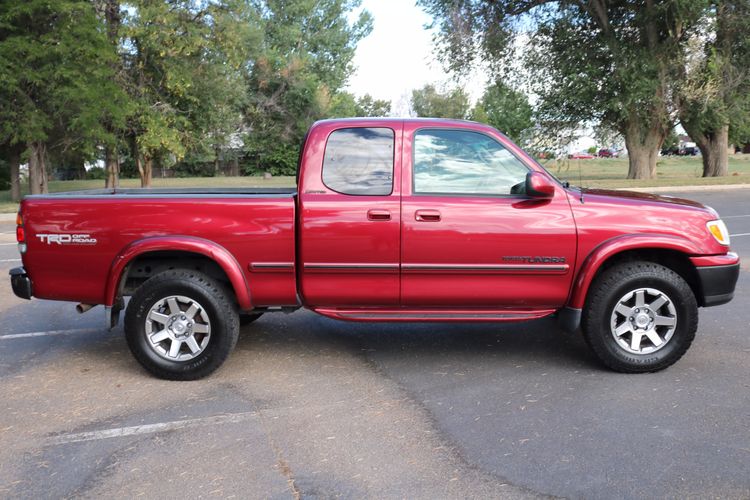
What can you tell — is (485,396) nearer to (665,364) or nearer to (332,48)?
(665,364)

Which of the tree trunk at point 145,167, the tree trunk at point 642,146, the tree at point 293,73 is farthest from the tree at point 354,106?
the tree trunk at point 642,146

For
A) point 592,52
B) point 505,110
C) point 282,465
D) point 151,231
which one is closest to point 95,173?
point 505,110

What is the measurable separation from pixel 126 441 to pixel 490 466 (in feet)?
6.75

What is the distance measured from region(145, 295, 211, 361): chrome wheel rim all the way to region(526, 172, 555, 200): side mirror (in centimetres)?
247

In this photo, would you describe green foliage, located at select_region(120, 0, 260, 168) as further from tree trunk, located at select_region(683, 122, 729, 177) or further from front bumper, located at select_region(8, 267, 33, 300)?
front bumper, located at select_region(8, 267, 33, 300)

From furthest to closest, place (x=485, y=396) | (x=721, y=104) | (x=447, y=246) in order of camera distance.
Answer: (x=721, y=104) < (x=447, y=246) < (x=485, y=396)

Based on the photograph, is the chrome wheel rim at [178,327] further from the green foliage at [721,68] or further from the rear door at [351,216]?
the green foliage at [721,68]

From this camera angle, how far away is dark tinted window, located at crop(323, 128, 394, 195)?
5191 mm

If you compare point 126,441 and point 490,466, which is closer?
point 490,466

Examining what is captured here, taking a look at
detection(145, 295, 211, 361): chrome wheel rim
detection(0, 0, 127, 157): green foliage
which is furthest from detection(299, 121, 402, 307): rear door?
detection(0, 0, 127, 157): green foliage

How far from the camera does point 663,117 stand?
27703mm

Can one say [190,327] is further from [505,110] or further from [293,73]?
[293,73]

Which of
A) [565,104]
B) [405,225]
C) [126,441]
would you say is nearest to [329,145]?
[405,225]

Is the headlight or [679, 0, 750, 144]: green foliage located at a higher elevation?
[679, 0, 750, 144]: green foliage
